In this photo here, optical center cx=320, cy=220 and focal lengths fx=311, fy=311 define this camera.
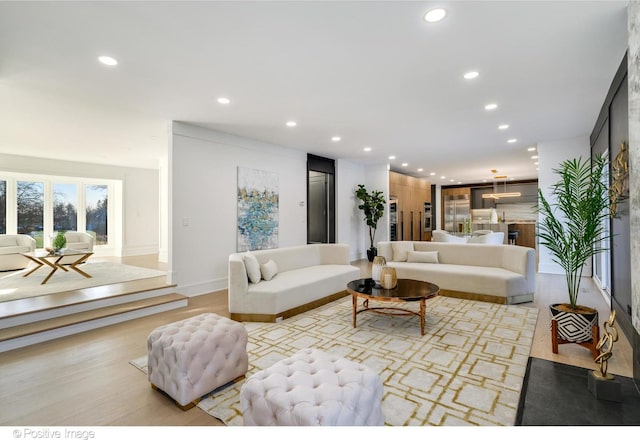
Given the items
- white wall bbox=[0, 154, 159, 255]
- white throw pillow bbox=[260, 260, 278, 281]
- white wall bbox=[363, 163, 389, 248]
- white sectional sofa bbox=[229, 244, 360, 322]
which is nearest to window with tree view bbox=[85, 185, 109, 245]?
white wall bbox=[0, 154, 159, 255]

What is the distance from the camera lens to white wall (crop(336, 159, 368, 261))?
8.30m

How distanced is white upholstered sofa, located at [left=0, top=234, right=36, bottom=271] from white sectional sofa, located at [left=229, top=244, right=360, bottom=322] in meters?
5.78

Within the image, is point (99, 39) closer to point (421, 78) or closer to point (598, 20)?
point (421, 78)

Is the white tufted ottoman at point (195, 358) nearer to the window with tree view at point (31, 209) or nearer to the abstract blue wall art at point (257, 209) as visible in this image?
the abstract blue wall art at point (257, 209)

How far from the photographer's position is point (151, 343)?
229 centimetres

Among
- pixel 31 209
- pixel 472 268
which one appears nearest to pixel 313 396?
pixel 472 268

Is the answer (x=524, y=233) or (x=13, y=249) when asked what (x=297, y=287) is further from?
(x=524, y=233)

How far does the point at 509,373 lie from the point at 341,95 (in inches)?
133

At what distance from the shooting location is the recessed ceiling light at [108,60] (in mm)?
2924

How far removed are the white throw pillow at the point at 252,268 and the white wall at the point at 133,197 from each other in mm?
6761

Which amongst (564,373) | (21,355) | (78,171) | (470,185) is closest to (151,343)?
(21,355)

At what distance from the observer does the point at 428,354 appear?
111 inches

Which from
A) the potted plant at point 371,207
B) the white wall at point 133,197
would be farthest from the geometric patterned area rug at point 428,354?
the white wall at point 133,197

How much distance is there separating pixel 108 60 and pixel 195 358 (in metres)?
2.86
